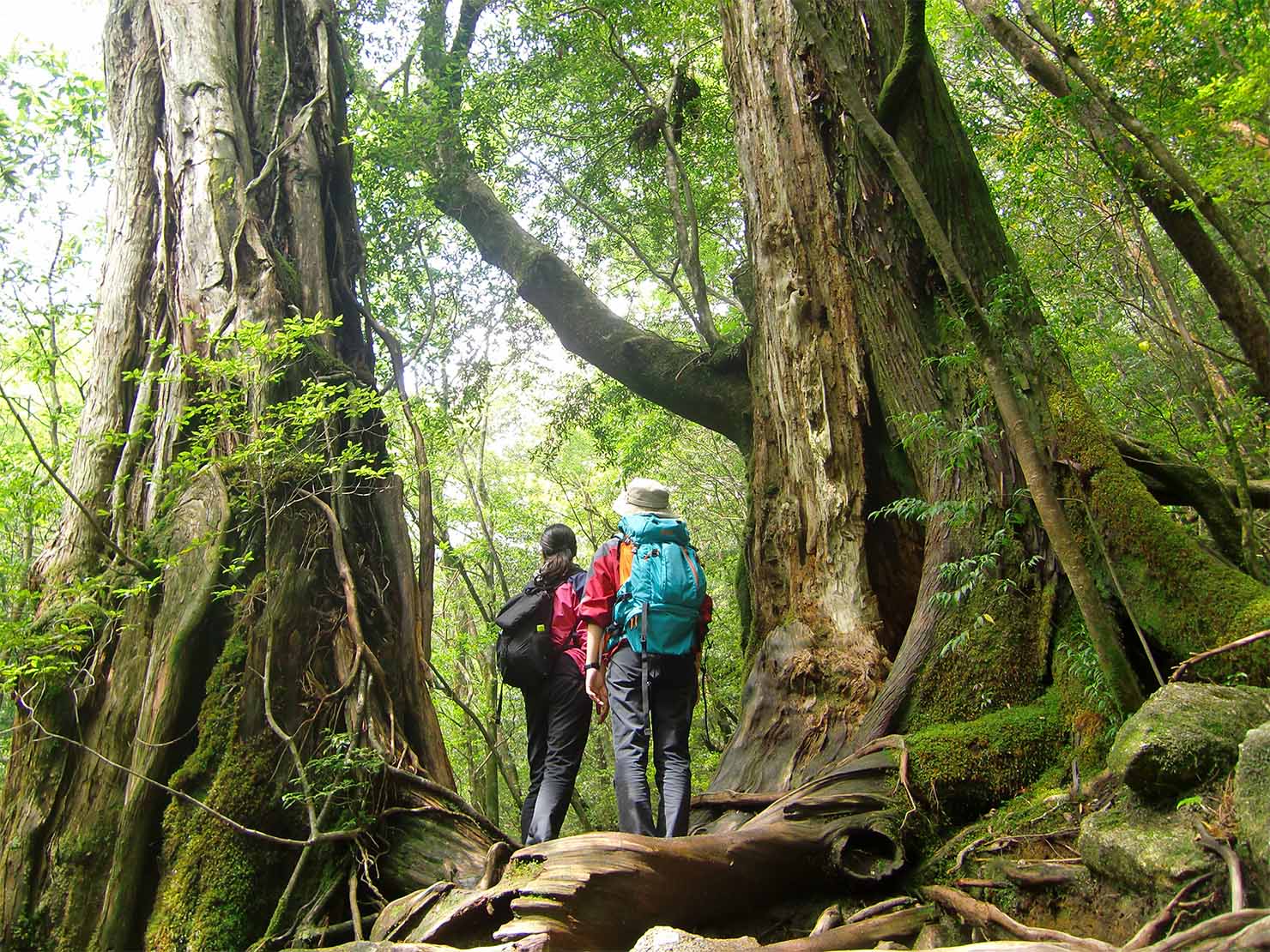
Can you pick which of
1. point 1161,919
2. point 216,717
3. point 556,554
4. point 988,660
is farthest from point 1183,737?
point 216,717

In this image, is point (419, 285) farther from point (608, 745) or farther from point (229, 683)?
point (608, 745)

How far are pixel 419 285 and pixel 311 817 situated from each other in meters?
6.68

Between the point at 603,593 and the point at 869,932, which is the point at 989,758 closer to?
the point at 869,932

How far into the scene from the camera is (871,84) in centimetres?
547

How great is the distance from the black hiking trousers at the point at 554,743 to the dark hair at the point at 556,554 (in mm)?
419

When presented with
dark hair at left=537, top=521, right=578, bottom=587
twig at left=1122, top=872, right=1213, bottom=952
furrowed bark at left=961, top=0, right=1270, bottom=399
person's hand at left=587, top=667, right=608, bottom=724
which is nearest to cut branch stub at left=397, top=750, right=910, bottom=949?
person's hand at left=587, top=667, right=608, bottom=724

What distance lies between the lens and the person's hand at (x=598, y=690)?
383 centimetres

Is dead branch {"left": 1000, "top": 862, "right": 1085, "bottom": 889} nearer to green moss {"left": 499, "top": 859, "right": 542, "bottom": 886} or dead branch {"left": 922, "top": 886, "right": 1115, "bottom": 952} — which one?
dead branch {"left": 922, "top": 886, "right": 1115, "bottom": 952}

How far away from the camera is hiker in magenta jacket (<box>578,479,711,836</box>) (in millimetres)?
3598

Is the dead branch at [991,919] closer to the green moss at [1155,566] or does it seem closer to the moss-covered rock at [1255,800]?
the moss-covered rock at [1255,800]

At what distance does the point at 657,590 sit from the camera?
148 inches

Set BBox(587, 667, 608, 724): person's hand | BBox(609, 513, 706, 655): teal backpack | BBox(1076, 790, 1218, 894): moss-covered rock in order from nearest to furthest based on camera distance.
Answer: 1. BBox(1076, 790, 1218, 894): moss-covered rock
2. BBox(609, 513, 706, 655): teal backpack
3. BBox(587, 667, 608, 724): person's hand

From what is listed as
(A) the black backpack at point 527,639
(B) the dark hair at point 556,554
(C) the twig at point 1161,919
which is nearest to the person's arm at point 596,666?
(A) the black backpack at point 527,639

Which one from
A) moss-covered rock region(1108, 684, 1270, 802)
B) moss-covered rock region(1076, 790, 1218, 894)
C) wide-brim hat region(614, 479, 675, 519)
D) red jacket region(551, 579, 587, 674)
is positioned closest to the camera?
moss-covered rock region(1076, 790, 1218, 894)
